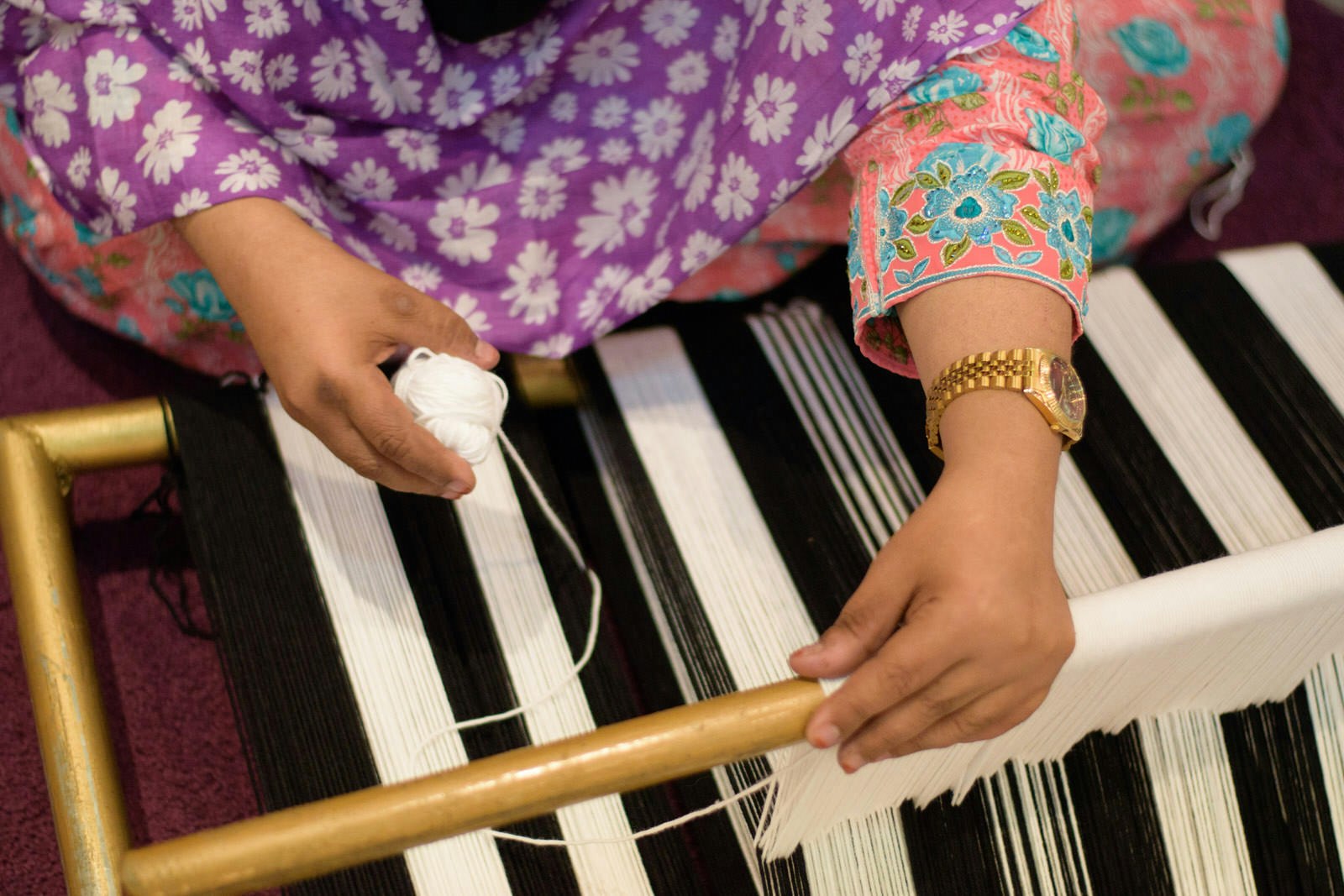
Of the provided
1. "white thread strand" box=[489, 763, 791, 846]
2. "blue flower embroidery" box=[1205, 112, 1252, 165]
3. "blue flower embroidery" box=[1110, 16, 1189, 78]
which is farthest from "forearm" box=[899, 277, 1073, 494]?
"blue flower embroidery" box=[1205, 112, 1252, 165]

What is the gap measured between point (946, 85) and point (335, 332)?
0.47 m

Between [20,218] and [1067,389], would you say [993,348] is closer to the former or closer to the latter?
[1067,389]

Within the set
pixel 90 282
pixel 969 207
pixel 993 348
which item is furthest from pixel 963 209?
pixel 90 282

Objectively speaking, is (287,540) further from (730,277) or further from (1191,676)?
(1191,676)

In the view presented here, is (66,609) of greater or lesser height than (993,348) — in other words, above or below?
above

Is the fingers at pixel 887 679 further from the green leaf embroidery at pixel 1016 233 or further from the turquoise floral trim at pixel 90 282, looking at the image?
the turquoise floral trim at pixel 90 282

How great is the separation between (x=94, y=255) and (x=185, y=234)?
0.30m

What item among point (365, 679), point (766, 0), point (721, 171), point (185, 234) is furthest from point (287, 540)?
point (766, 0)

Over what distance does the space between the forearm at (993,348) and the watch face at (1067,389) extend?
0.7 inches

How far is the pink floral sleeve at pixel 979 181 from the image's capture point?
0.71 metres

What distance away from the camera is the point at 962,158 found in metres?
0.74

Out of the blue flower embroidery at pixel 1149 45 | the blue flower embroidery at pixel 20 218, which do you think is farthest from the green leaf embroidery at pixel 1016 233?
the blue flower embroidery at pixel 20 218

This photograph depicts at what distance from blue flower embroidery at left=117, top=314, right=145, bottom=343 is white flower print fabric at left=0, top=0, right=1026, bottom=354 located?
28 cm

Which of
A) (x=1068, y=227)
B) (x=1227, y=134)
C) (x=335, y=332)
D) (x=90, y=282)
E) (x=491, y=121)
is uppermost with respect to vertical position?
(x=90, y=282)
